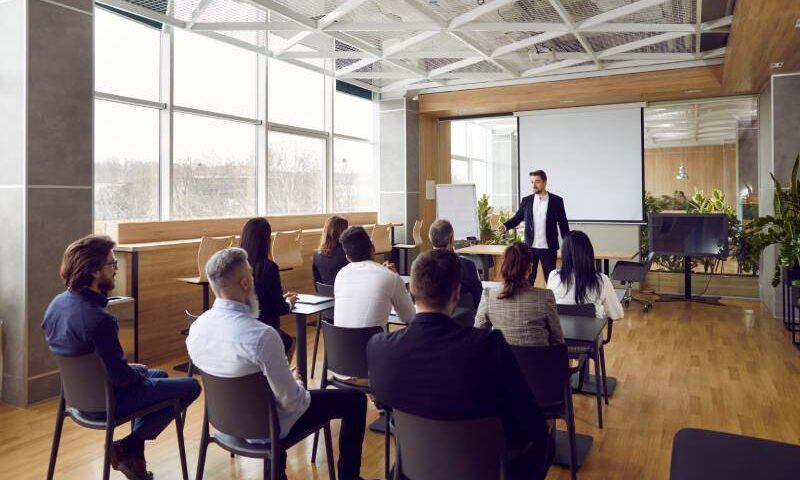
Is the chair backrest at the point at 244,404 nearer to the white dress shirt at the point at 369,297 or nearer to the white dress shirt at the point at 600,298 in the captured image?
the white dress shirt at the point at 369,297

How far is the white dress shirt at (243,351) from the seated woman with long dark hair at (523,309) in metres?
1.08

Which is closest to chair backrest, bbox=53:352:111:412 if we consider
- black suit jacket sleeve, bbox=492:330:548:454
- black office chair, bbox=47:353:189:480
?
black office chair, bbox=47:353:189:480

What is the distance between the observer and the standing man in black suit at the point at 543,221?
6.20 meters

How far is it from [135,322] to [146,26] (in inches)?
127

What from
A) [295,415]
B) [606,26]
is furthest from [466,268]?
[606,26]

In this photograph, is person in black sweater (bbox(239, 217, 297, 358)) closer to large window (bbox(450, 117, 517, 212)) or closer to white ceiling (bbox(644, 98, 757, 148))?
white ceiling (bbox(644, 98, 757, 148))

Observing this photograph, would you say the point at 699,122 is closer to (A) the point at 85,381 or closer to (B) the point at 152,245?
(B) the point at 152,245

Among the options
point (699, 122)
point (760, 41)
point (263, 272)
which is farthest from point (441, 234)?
point (699, 122)

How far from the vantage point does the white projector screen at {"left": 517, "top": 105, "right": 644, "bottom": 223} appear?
8.88m

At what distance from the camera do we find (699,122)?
9.06 m

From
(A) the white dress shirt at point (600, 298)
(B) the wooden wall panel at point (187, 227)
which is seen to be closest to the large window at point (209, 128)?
(B) the wooden wall panel at point (187, 227)

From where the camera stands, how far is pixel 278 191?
323 inches

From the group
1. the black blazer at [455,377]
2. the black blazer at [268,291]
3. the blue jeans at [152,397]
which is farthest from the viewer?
the black blazer at [268,291]

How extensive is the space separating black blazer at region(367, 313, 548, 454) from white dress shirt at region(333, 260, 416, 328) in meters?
1.33
